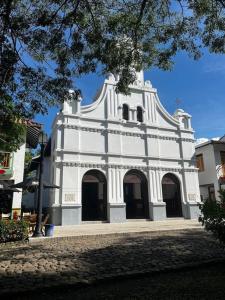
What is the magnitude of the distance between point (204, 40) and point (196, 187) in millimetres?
17891

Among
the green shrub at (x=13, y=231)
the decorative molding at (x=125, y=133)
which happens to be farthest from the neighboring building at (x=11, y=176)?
the green shrub at (x=13, y=231)

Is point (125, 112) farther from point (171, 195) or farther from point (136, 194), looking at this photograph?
point (171, 195)

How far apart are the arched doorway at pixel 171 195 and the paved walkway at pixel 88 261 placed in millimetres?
14516

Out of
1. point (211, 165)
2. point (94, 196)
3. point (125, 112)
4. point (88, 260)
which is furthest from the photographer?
point (211, 165)

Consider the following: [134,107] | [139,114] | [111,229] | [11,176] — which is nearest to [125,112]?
[134,107]

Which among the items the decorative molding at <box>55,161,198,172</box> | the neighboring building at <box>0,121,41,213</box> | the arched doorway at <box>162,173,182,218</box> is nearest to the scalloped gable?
the decorative molding at <box>55,161,198,172</box>

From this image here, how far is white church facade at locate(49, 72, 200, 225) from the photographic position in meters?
20.7

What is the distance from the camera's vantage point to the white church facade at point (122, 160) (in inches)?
815

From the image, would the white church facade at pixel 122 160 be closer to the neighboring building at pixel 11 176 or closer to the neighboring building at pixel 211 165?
the neighboring building at pixel 11 176

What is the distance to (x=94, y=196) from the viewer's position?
2183 centimetres

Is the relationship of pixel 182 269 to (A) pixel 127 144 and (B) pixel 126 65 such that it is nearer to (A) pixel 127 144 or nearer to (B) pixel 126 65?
(B) pixel 126 65

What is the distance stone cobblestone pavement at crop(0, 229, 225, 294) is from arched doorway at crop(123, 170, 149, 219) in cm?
1325

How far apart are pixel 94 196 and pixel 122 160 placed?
12.5 ft

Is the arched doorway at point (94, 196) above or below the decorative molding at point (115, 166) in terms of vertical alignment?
below
